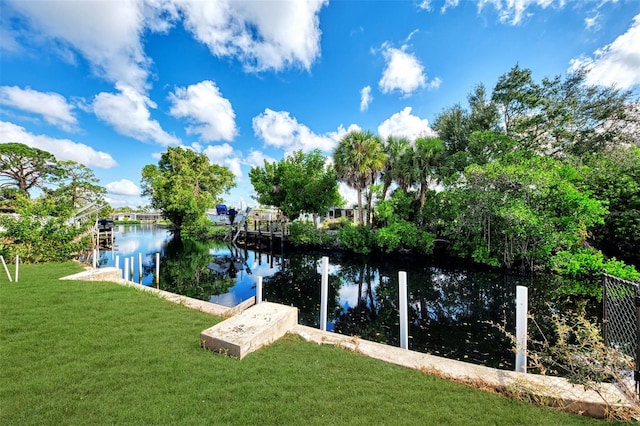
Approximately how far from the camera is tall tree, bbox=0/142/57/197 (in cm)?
1980

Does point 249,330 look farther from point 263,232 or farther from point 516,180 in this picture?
point 263,232

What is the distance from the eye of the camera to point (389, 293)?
9.61m

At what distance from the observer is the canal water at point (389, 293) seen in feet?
19.4

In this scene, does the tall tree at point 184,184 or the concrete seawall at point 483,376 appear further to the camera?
the tall tree at point 184,184

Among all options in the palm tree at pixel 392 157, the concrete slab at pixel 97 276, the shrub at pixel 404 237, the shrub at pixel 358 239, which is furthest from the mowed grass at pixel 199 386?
the palm tree at pixel 392 157

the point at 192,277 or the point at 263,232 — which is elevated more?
the point at 263,232

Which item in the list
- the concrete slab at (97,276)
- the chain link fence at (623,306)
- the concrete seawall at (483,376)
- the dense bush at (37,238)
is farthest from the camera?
the dense bush at (37,238)

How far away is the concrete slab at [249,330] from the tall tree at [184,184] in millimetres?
26067

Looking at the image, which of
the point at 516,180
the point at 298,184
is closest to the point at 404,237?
the point at 516,180

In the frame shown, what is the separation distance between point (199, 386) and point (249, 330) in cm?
103

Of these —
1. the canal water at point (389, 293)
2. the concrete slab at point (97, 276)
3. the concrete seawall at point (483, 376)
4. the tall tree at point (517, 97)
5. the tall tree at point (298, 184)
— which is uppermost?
the tall tree at point (517, 97)

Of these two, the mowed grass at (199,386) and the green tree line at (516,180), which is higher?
the green tree line at (516,180)

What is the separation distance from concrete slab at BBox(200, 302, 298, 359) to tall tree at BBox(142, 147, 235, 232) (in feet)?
85.5

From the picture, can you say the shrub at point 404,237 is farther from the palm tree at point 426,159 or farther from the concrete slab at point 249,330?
the concrete slab at point 249,330
